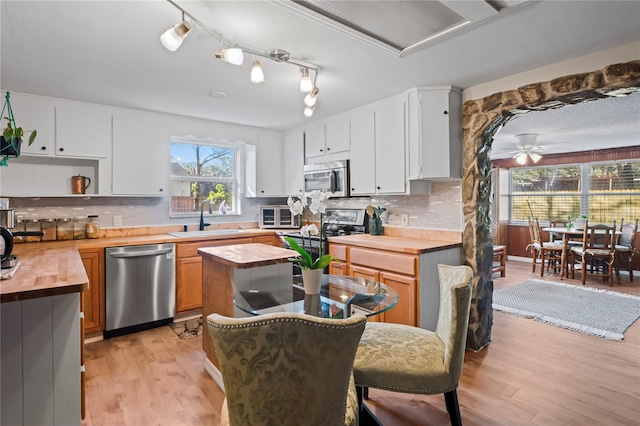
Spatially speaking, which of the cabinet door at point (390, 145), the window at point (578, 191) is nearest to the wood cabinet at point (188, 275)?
the cabinet door at point (390, 145)

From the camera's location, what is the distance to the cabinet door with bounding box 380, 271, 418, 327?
9.24 ft

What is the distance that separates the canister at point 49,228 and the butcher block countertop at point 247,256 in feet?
6.09

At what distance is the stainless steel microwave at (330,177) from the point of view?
12.6ft

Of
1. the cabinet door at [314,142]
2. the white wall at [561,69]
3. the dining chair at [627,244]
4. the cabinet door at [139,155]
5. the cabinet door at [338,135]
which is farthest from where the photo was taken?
the dining chair at [627,244]

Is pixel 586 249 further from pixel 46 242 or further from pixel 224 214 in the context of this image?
pixel 46 242

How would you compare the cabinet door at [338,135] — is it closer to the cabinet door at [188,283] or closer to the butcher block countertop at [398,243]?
the butcher block countertop at [398,243]

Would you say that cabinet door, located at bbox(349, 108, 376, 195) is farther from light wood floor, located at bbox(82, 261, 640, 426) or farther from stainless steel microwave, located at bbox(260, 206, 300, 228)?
light wood floor, located at bbox(82, 261, 640, 426)

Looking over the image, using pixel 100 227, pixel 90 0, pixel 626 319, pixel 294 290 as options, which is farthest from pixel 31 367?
pixel 626 319

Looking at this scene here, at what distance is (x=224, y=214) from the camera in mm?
4570

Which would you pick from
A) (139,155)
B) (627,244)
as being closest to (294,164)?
(139,155)

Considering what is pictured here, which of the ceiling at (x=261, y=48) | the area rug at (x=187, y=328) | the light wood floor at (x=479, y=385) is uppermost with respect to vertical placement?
the ceiling at (x=261, y=48)

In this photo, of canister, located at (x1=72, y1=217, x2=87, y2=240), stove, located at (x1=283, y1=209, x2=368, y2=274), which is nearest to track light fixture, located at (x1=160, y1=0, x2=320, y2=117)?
stove, located at (x1=283, y1=209, x2=368, y2=274)

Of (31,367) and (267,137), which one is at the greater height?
(267,137)

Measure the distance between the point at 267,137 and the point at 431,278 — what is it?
2910 millimetres
